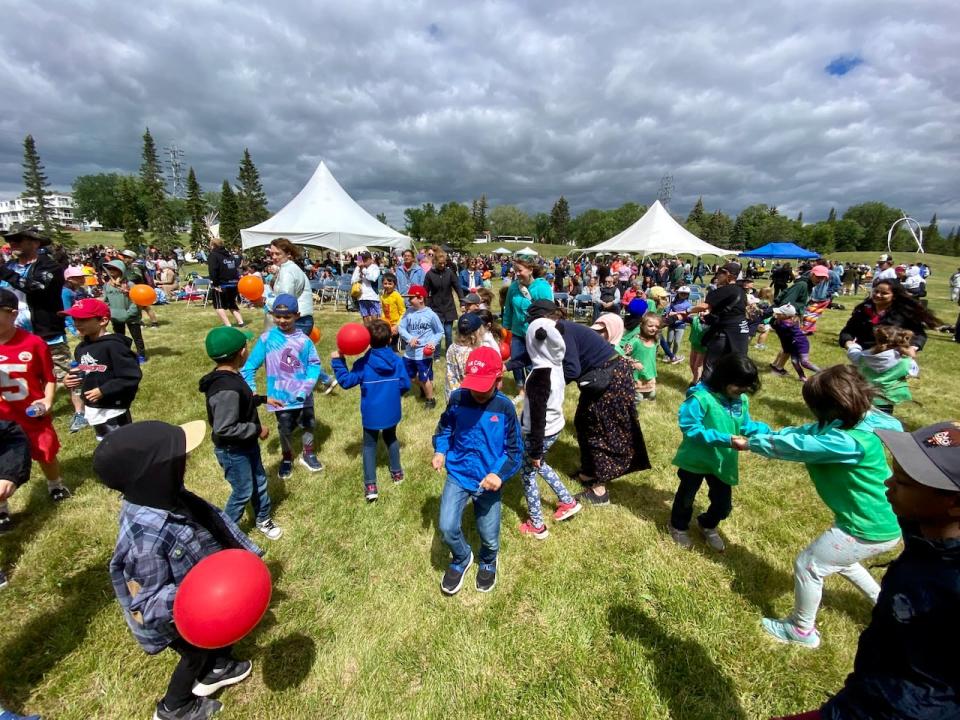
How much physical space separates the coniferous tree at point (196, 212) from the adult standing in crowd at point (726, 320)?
206ft

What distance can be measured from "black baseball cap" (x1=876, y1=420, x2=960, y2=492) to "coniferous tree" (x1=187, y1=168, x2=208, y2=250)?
65.2 m

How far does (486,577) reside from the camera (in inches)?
124

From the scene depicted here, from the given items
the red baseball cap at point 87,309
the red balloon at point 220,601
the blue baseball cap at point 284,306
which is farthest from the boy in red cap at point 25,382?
the red balloon at point 220,601

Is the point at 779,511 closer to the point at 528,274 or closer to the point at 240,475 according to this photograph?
the point at 528,274

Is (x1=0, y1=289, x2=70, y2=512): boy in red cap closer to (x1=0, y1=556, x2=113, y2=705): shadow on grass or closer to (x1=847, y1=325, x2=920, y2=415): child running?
(x1=0, y1=556, x2=113, y2=705): shadow on grass

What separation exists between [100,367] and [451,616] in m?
4.03

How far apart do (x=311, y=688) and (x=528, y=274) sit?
5.53 metres

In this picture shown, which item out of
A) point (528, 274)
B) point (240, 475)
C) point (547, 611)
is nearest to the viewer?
point (547, 611)

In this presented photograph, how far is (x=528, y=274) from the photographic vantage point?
6.41 metres

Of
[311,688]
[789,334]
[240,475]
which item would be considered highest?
[789,334]

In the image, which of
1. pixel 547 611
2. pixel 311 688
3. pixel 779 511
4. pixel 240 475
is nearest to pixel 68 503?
pixel 240 475

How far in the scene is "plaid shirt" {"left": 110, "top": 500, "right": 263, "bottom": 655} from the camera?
1.85m

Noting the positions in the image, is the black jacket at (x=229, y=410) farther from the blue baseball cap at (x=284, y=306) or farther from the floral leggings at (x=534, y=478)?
the floral leggings at (x=534, y=478)

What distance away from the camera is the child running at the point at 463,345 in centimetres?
462
